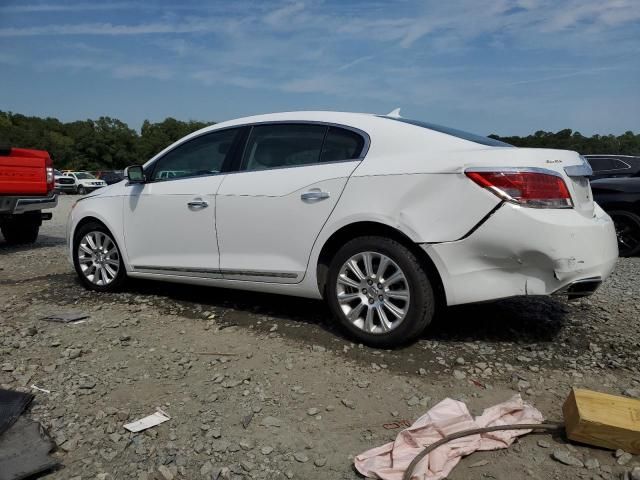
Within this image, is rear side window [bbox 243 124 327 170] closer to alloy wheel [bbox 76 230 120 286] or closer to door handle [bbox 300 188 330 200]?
door handle [bbox 300 188 330 200]

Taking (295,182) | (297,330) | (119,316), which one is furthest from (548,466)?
(119,316)

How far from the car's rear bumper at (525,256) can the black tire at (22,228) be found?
7897 millimetres

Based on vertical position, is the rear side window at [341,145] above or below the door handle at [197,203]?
above

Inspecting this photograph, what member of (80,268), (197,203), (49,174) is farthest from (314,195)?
(49,174)

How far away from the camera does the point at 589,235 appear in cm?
323

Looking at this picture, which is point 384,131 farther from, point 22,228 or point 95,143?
point 95,143

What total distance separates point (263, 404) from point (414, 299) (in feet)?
3.71

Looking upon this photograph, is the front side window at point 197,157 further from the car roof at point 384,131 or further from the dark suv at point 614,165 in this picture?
the dark suv at point 614,165

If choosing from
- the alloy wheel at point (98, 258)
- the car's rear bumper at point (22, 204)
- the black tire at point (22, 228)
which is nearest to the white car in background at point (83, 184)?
the black tire at point (22, 228)

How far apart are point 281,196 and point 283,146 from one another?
1.53ft

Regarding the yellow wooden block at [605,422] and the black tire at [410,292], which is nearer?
the yellow wooden block at [605,422]

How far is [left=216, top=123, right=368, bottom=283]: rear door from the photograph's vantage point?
150 inches

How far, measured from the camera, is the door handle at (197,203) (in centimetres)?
440

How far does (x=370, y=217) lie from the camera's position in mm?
3539
